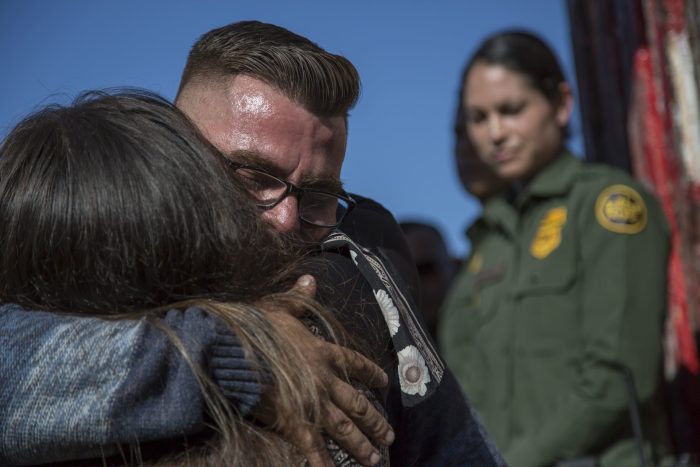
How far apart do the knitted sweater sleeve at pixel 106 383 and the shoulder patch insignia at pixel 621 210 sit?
2101 millimetres

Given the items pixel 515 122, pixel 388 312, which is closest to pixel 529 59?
pixel 515 122

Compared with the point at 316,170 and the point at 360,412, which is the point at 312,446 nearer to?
the point at 360,412

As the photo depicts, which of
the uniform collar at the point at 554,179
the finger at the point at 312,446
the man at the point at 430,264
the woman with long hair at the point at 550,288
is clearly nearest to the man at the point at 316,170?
the finger at the point at 312,446

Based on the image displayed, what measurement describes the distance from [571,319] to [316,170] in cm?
168

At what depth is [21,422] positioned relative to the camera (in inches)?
47.9

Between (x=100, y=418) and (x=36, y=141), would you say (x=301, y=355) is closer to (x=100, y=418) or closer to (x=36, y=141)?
(x=100, y=418)

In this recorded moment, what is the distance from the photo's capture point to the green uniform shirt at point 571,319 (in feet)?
9.76

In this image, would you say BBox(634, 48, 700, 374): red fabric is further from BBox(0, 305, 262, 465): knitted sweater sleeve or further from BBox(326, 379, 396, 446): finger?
BBox(0, 305, 262, 465): knitted sweater sleeve

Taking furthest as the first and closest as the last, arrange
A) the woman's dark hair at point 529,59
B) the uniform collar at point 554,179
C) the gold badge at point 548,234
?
the woman's dark hair at point 529,59
the uniform collar at point 554,179
the gold badge at point 548,234

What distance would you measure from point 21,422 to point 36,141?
1.31ft

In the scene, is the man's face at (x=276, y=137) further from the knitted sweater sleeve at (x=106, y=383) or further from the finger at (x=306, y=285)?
the knitted sweater sleeve at (x=106, y=383)

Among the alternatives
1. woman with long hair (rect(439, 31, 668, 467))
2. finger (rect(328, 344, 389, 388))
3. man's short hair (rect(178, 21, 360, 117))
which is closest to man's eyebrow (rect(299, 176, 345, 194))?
man's short hair (rect(178, 21, 360, 117))

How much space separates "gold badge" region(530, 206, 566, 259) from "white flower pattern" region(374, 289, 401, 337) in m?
1.87

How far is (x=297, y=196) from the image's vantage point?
5.64ft
